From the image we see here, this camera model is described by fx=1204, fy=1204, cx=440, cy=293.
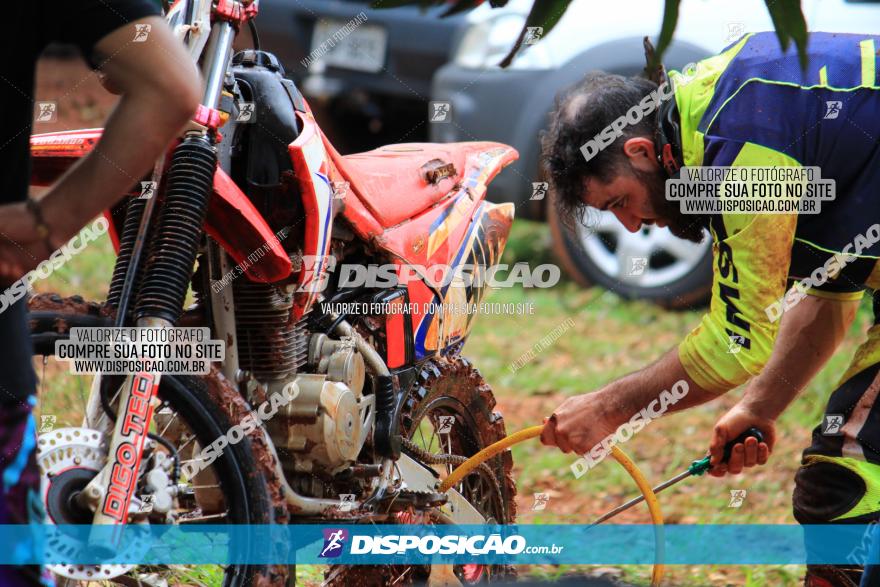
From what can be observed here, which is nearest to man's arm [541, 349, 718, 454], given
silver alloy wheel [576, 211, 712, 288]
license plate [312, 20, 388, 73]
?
silver alloy wheel [576, 211, 712, 288]

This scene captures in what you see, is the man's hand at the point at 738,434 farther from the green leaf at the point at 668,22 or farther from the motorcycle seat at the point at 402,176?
the green leaf at the point at 668,22

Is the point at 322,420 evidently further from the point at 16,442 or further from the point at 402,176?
the point at 16,442

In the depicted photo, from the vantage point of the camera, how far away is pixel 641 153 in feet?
11.1

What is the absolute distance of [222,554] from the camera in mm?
3180

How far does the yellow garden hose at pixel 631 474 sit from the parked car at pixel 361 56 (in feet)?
18.8

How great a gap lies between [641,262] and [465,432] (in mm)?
3730

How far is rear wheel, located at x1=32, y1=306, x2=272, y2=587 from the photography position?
8.94ft

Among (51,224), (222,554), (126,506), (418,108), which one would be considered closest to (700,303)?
(418,108)

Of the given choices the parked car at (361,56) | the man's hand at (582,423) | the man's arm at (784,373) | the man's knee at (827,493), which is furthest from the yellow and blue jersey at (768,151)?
the parked car at (361,56)

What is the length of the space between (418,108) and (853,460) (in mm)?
6708

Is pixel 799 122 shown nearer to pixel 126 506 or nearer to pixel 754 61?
pixel 754 61

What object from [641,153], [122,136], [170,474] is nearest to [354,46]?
[641,153]

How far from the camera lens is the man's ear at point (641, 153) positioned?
11.0 ft

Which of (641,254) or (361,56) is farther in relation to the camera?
(361,56)
